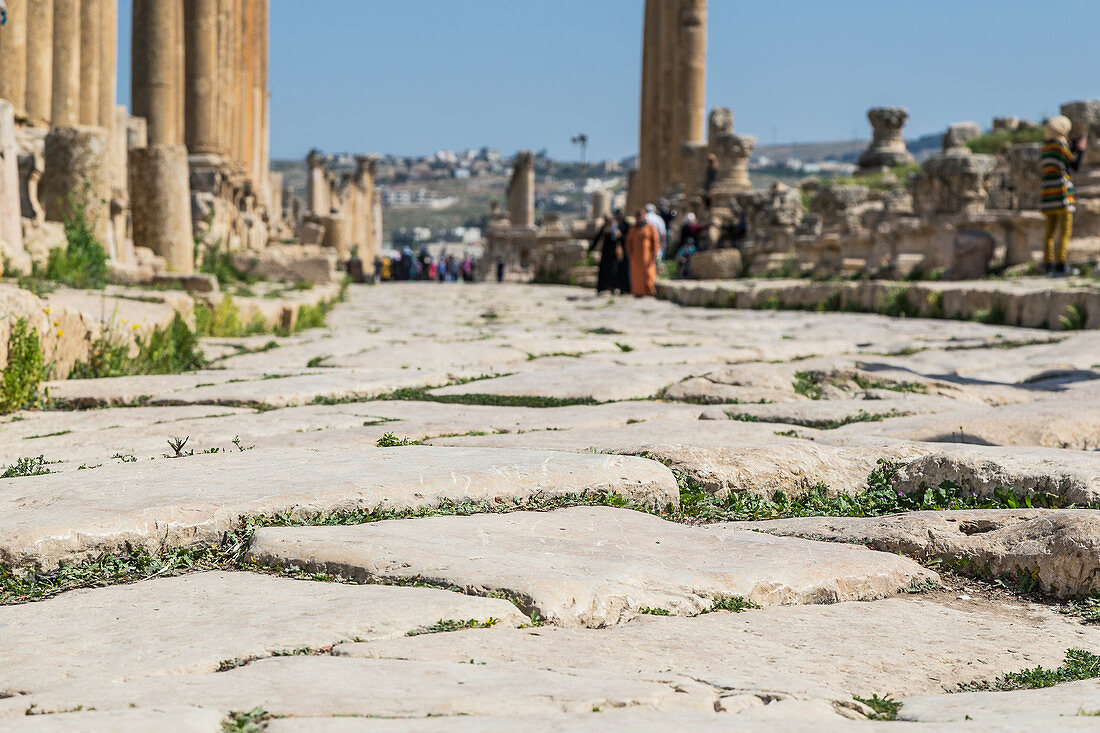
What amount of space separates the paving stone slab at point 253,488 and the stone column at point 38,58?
1014cm

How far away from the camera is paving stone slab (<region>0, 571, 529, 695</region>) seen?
1972 mm

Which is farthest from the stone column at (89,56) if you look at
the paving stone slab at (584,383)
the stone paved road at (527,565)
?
Answer: the stone paved road at (527,565)

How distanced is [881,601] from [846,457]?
3.96ft

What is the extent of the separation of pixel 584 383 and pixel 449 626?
139 inches

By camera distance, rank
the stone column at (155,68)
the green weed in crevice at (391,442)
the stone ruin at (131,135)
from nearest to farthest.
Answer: the green weed in crevice at (391,442) → the stone ruin at (131,135) → the stone column at (155,68)

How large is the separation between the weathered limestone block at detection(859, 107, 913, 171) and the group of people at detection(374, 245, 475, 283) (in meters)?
14.1

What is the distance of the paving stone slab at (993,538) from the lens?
2.79 meters

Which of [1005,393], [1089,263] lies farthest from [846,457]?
[1089,263]

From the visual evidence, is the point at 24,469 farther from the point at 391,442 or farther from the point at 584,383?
the point at 584,383

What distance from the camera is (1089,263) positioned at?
41.0 ft

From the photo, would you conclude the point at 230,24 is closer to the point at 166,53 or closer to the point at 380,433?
the point at 166,53

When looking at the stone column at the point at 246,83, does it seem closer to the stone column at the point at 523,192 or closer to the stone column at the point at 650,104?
the stone column at the point at 650,104

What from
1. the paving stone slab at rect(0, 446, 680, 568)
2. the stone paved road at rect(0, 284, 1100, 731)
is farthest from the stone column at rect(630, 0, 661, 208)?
the paving stone slab at rect(0, 446, 680, 568)

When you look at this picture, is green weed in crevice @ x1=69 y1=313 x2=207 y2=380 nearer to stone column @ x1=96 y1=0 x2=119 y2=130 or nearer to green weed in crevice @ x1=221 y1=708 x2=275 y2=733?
green weed in crevice @ x1=221 y1=708 x2=275 y2=733
